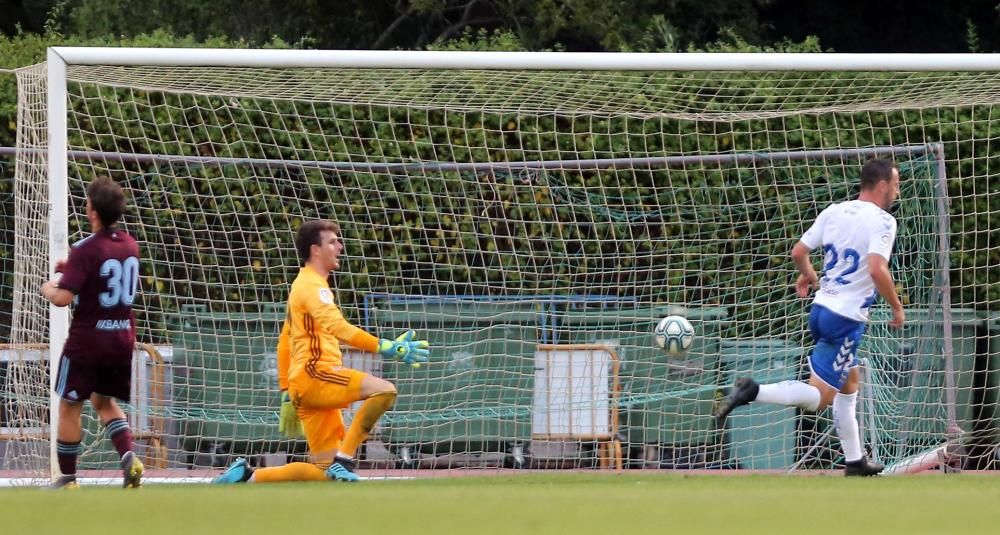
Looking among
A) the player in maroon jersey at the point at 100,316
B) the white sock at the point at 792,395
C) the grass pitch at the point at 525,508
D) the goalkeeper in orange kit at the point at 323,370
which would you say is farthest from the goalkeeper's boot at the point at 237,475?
the white sock at the point at 792,395

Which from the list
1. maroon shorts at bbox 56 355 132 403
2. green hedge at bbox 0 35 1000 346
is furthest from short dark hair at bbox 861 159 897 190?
maroon shorts at bbox 56 355 132 403

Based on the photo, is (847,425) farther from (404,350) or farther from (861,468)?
(404,350)

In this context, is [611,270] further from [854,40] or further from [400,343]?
[854,40]

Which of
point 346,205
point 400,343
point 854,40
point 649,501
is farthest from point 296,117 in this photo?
point 854,40

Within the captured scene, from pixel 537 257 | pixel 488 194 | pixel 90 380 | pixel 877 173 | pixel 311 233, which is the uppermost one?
pixel 488 194

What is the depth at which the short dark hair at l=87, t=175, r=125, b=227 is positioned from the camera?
7582 mm

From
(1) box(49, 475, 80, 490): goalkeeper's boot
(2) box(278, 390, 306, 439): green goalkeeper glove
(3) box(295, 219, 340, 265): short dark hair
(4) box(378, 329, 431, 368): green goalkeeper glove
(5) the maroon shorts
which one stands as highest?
(3) box(295, 219, 340, 265): short dark hair

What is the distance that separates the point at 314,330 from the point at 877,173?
310 cm

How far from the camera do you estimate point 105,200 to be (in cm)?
758

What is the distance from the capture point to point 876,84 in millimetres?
9805

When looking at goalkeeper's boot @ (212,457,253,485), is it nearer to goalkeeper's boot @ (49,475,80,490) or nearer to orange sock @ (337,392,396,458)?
orange sock @ (337,392,396,458)

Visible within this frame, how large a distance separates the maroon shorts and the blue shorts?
3556mm

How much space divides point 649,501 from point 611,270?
4.91m

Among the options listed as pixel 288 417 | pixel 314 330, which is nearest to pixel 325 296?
pixel 314 330
